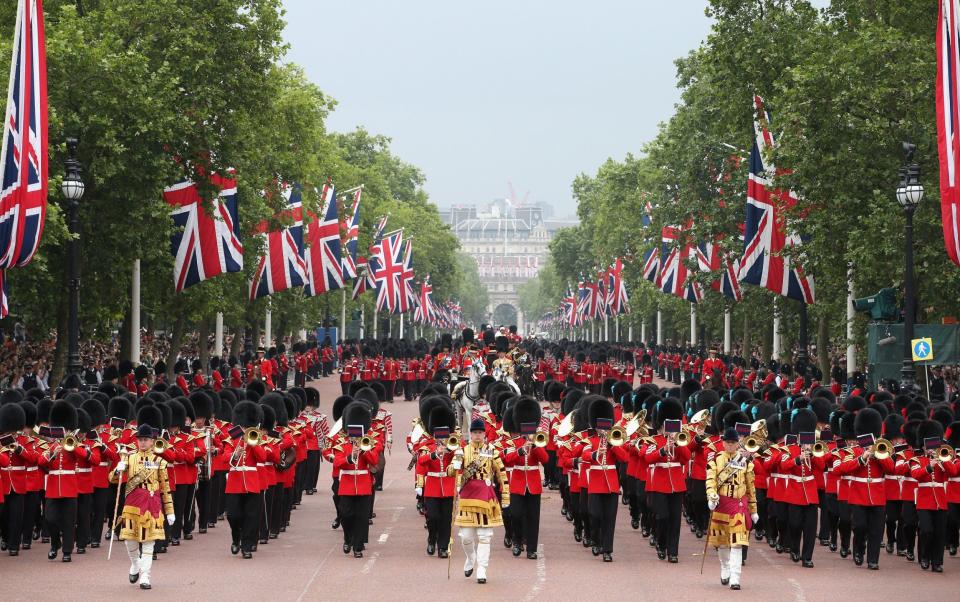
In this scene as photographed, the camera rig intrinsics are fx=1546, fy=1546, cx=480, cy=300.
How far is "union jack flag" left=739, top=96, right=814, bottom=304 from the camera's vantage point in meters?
33.2

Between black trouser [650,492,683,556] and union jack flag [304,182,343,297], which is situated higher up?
union jack flag [304,182,343,297]

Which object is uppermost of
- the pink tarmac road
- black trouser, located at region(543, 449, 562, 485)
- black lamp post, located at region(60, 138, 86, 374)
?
black lamp post, located at region(60, 138, 86, 374)

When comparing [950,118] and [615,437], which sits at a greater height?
[950,118]

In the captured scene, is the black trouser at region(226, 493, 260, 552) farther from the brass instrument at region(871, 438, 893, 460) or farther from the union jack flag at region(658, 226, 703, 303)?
the union jack flag at region(658, 226, 703, 303)

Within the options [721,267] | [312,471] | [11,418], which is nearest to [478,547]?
[11,418]

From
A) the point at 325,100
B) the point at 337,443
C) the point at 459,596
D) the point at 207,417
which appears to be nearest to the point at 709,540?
the point at 459,596

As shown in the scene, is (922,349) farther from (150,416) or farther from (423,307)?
(423,307)

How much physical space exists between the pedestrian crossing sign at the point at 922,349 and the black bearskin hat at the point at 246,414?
38.9ft

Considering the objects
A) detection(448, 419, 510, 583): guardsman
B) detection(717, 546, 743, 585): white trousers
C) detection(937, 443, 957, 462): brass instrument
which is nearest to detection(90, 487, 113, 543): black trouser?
detection(448, 419, 510, 583): guardsman

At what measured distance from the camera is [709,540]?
1395cm

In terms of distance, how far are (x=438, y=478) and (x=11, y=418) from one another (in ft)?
14.5

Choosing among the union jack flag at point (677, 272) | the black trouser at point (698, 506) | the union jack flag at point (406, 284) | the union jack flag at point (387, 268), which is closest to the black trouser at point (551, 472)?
the black trouser at point (698, 506)

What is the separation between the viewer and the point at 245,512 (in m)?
15.9

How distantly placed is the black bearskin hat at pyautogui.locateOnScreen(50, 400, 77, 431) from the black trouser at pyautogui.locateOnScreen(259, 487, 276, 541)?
2.14 m
